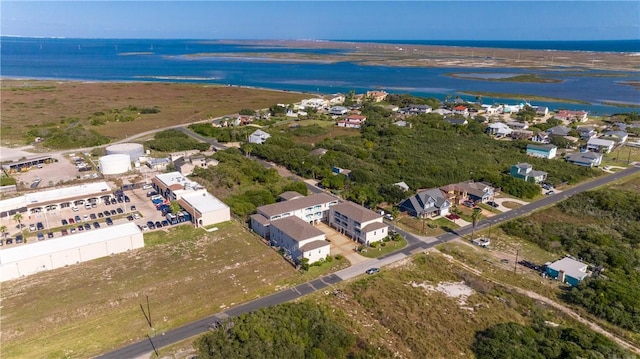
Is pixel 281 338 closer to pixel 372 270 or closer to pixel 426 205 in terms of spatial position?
pixel 372 270

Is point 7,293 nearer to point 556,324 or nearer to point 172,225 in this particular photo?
point 172,225

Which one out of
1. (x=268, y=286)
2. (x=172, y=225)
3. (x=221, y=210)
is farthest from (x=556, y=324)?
(x=172, y=225)

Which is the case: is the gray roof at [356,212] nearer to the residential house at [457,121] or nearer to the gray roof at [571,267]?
the gray roof at [571,267]

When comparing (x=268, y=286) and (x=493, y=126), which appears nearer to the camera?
(x=268, y=286)

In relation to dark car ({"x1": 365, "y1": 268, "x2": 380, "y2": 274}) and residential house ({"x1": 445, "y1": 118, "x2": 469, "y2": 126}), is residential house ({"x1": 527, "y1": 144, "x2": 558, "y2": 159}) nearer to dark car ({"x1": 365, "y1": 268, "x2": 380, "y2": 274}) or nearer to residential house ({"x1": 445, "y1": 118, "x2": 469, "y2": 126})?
residential house ({"x1": 445, "y1": 118, "x2": 469, "y2": 126})

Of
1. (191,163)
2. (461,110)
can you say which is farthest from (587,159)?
(191,163)

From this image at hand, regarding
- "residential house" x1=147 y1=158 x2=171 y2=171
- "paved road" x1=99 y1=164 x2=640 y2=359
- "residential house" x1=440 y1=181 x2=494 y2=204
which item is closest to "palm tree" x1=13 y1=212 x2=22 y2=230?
"residential house" x1=147 y1=158 x2=171 y2=171
